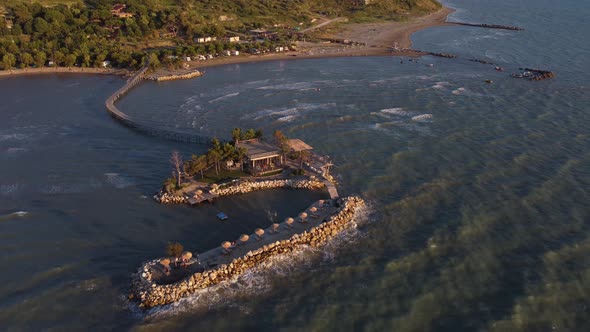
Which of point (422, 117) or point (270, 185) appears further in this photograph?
point (422, 117)

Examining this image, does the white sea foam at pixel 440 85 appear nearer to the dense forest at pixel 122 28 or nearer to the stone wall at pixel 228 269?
the dense forest at pixel 122 28

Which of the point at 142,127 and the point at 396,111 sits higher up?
the point at 142,127

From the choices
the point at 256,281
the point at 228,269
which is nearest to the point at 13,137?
the point at 228,269

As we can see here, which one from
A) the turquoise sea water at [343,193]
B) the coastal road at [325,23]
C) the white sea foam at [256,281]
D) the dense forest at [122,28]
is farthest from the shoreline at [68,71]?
the white sea foam at [256,281]

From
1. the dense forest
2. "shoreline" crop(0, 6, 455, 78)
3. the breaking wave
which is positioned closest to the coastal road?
the dense forest

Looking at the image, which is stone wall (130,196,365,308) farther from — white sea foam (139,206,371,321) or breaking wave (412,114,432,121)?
breaking wave (412,114,432,121)

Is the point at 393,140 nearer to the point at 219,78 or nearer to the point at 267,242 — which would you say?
the point at 267,242

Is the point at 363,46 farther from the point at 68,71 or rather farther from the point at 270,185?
the point at 270,185
